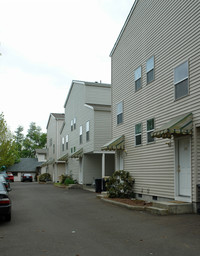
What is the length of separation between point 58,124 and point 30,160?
2861cm

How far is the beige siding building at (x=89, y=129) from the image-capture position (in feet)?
83.4

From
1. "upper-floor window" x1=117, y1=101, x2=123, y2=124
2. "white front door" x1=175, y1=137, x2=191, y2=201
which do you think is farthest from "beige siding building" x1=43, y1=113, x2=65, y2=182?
"white front door" x1=175, y1=137, x2=191, y2=201

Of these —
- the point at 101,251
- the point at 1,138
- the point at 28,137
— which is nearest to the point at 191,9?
the point at 101,251

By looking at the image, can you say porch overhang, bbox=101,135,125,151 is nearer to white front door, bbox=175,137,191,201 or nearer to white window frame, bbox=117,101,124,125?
white window frame, bbox=117,101,124,125

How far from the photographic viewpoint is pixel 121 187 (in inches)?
648

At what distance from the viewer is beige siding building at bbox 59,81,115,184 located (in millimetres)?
25406

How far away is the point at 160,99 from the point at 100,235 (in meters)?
7.59

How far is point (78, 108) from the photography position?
30.5 m

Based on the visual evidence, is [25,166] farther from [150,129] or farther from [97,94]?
[150,129]

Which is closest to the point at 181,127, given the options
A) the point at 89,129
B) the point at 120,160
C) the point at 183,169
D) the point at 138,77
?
the point at 183,169

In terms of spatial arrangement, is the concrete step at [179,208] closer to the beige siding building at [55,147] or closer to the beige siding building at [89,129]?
the beige siding building at [89,129]

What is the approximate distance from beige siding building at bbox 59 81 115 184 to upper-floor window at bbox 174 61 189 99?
1116cm

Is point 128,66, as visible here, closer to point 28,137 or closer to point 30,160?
point 30,160

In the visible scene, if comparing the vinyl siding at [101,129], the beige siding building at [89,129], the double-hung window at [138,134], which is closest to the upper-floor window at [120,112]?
the double-hung window at [138,134]
